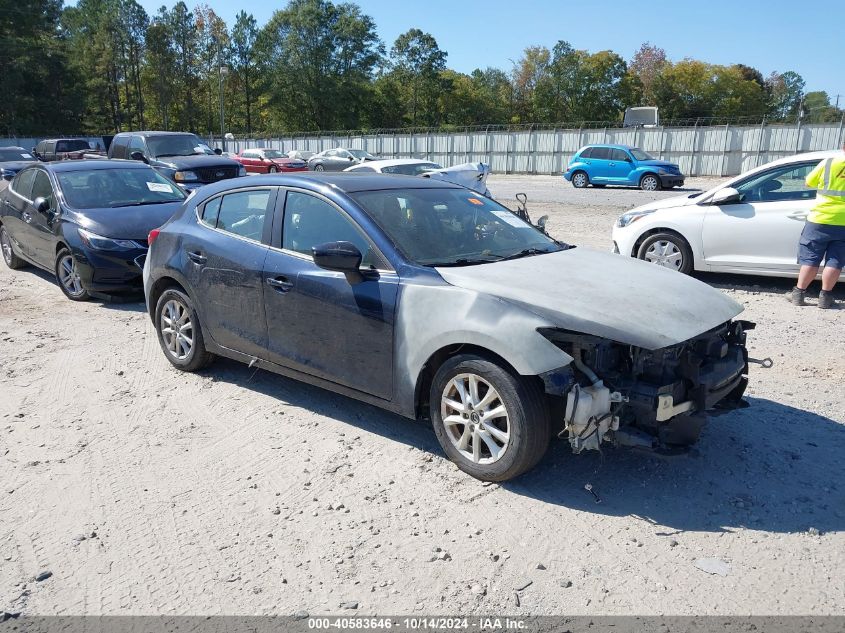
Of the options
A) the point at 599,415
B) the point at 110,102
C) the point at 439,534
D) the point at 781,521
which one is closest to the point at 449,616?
the point at 439,534

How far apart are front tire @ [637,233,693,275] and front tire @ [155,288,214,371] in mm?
5757

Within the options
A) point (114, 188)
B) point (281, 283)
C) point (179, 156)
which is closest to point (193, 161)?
point (179, 156)

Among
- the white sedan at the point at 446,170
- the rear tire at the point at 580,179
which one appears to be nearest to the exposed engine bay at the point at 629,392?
the white sedan at the point at 446,170

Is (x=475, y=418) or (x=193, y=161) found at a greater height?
(x=193, y=161)

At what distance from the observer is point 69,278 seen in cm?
866

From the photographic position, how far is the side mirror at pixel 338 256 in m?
4.15

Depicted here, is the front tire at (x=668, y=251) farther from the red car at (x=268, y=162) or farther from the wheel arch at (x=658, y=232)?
the red car at (x=268, y=162)

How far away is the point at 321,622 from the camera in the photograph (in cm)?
284

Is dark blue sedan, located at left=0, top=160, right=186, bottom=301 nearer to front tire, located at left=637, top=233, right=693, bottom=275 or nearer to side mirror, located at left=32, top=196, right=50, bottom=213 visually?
side mirror, located at left=32, top=196, right=50, bottom=213

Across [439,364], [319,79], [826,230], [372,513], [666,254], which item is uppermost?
[319,79]

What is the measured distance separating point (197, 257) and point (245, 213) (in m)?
0.56

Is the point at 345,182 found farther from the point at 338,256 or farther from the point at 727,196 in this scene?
the point at 727,196

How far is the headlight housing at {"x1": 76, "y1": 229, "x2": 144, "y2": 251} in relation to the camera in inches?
320

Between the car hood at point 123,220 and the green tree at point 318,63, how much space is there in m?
75.9
